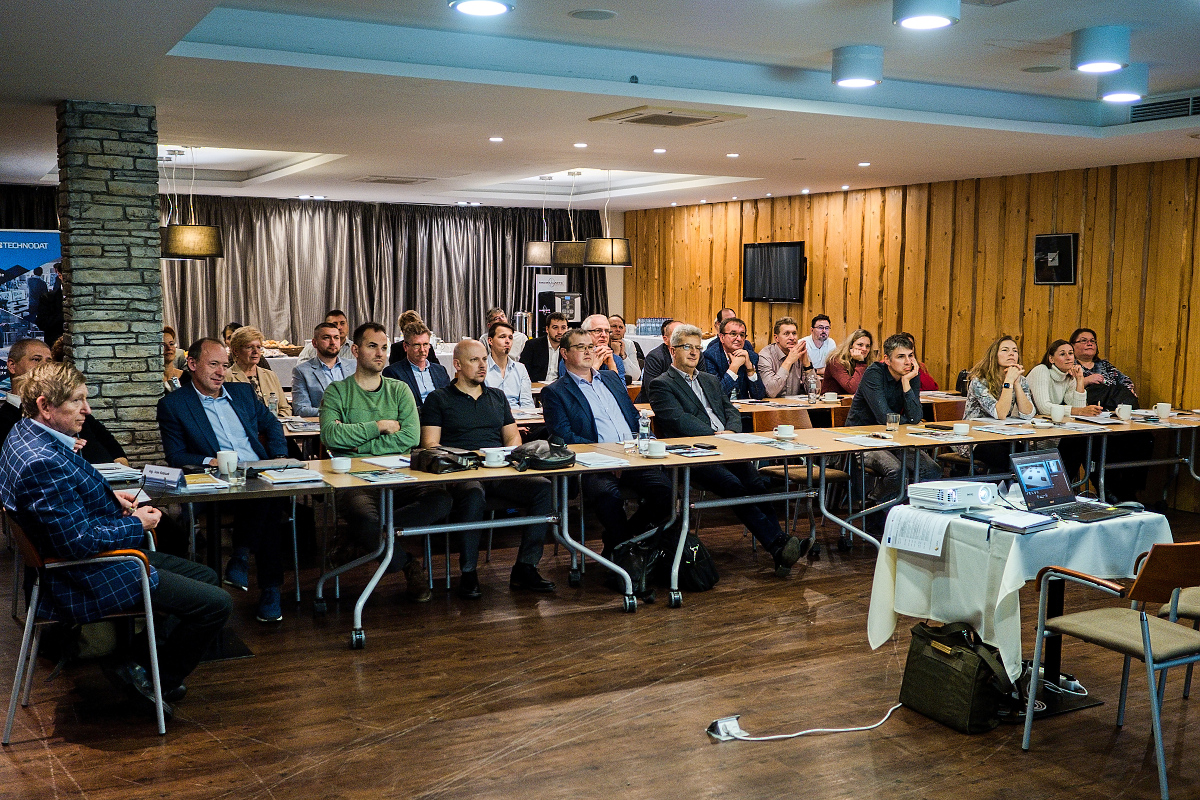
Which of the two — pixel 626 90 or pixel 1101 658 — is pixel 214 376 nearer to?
pixel 626 90

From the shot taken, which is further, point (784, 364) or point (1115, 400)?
point (784, 364)

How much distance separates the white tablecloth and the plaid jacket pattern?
8.56 feet

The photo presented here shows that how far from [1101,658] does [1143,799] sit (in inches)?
53.1

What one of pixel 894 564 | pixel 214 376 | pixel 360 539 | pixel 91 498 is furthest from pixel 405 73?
pixel 894 564

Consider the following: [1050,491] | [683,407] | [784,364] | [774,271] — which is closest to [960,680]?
[1050,491]

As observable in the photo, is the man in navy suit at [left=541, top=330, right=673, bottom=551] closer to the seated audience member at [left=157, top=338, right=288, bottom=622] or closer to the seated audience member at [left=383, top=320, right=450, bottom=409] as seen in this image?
the seated audience member at [left=383, top=320, right=450, bottom=409]

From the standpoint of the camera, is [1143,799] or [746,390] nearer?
[1143,799]

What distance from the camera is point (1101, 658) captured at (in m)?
4.52

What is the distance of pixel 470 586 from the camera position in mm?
5387

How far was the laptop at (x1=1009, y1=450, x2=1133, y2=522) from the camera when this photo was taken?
12.6 ft

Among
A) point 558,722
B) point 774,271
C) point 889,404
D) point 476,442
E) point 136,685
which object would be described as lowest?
point 558,722

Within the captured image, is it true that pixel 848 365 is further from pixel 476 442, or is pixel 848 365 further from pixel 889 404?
pixel 476 442

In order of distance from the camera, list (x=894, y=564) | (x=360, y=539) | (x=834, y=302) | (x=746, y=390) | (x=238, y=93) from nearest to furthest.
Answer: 1. (x=894, y=564)
2. (x=360, y=539)
3. (x=238, y=93)
4. (x=746, y=390)
5. (x=834, y=302)

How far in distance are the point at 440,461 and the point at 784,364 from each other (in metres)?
4.44
